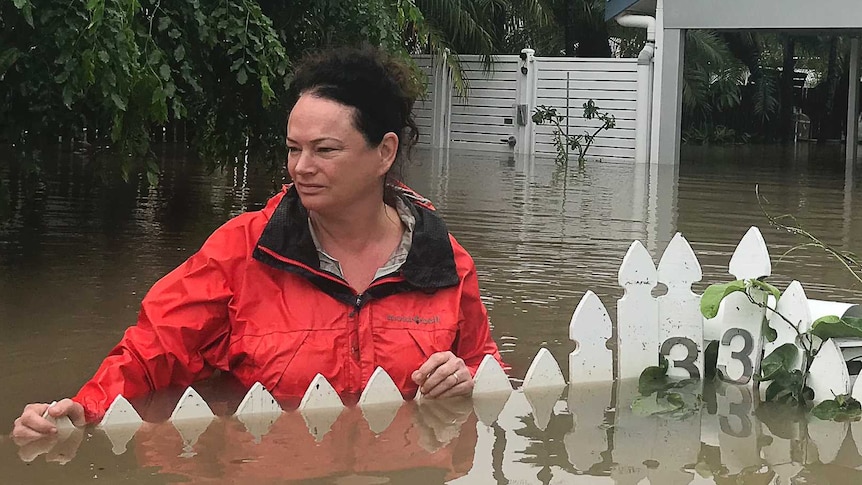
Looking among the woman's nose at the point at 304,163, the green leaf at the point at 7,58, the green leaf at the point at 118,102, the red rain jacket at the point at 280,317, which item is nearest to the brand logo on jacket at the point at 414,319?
the red rain jacket at the point at 280,317

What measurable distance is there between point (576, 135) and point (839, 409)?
61.3 ft

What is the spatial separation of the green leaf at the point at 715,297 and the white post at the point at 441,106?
69.2 ft

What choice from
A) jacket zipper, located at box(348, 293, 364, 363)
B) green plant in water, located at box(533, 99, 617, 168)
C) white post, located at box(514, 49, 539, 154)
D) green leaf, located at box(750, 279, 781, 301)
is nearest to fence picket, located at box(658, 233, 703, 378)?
green leaf, located at box(750, 279, 781, 301)

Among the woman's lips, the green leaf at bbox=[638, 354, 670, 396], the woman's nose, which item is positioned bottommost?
the green leaf at bbox=[638, 354, 670, 396]

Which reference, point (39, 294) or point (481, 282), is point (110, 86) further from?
point (481, 282)

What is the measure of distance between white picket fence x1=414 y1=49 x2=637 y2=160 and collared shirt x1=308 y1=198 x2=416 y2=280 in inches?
673

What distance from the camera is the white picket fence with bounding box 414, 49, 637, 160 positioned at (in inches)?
868

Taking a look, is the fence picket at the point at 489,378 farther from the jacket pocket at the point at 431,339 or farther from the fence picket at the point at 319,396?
the fence picket at the point at 319,396

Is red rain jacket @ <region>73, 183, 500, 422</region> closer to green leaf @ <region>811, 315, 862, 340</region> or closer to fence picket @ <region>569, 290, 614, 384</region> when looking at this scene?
fence picket @ <region>569, 290, 614, 384</region>

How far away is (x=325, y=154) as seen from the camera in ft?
12.5

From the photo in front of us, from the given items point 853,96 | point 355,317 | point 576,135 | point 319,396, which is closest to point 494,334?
point 355,317

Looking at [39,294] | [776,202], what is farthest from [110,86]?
[776,202]

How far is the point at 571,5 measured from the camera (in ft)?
100

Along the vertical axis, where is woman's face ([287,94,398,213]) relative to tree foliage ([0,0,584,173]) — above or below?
below
